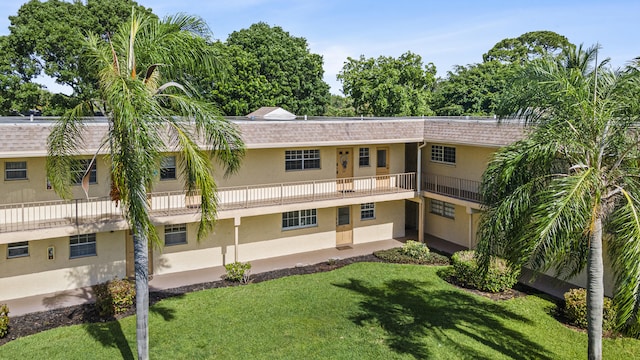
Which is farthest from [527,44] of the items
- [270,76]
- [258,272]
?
[258,272]

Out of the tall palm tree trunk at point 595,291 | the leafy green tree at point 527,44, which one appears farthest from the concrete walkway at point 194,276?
the leafy green tree at point 527,44

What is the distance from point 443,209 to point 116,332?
16.1m

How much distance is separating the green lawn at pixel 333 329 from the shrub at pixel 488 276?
69 cm

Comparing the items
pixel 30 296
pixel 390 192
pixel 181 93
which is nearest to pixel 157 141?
pixel 181 93

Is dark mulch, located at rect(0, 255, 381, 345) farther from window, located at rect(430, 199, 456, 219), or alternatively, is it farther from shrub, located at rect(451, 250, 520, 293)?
window, located at rect(430, 199, 456, 219)

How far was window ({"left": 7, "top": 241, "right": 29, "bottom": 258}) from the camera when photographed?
16109 mm

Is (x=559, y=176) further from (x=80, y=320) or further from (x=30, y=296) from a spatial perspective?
(x=30, y=296)

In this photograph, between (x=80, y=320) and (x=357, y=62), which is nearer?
(x=80, y=320)

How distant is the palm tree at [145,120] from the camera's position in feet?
29.3

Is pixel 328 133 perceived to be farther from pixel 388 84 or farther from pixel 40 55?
pixel 40 55

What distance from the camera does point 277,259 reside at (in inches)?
813

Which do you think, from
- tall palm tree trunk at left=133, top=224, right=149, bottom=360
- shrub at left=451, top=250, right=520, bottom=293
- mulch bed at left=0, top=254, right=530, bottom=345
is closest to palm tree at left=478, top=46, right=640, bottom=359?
shrub at left=451, top=250, right=520, bottom=293

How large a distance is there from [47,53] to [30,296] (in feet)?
75.4

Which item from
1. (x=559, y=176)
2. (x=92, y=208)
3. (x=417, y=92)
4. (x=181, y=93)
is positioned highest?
(x=417, y=92)
